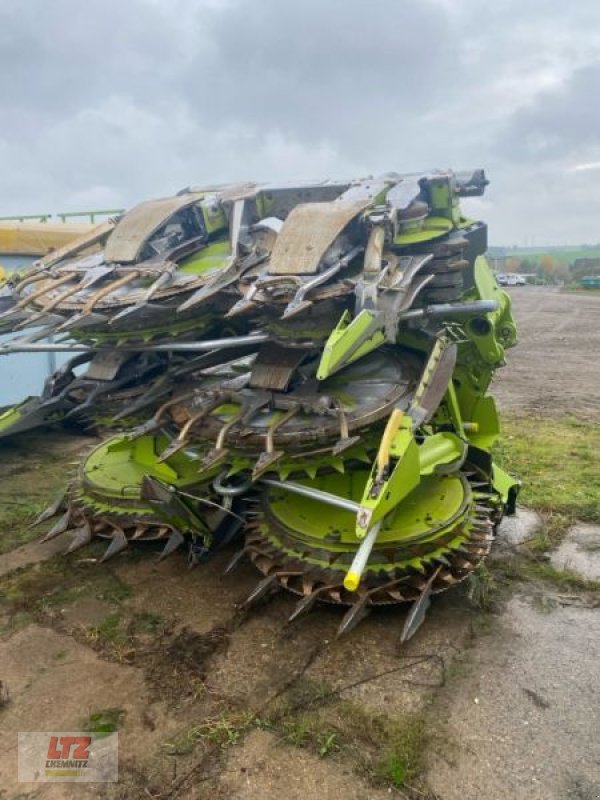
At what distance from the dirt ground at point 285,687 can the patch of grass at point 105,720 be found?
0.01 meters

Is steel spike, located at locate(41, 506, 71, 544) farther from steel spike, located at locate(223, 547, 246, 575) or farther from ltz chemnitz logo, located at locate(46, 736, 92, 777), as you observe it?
ltz chemnitz logo, located at locate(46, 736, 92, 777)

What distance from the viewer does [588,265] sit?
4622 cm

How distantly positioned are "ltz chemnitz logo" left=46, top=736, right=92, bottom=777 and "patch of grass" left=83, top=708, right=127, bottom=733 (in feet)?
0.23

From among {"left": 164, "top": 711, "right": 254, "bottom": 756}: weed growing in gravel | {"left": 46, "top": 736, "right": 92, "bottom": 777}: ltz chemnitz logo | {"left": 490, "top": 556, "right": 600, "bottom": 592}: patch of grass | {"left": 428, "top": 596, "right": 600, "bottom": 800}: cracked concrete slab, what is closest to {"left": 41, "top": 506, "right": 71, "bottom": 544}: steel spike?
{"left": 46, "top": 736, "right": 92, "bottom": 777}: ltz chemnitz logo

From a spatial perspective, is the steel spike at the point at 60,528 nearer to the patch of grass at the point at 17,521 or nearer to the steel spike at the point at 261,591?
the patch of grass at the point at 17,521

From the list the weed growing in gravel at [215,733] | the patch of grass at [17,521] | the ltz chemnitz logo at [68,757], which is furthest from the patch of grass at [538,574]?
the patch of grass at [17,521]

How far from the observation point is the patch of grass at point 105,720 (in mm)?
3379

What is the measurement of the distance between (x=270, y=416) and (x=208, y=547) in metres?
1.41

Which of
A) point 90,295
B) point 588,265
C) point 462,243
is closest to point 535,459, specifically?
point 462,243

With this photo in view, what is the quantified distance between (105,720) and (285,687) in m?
0.95

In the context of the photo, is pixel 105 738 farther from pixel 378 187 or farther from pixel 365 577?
pixel 378 187

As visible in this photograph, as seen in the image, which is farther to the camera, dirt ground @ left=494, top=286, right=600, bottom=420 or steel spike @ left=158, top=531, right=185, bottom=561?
dirt ground @ left=494, top=286, right=600, bottom=420

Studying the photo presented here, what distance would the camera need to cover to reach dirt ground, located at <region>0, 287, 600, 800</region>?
3.05 meters

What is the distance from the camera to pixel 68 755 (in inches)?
127
